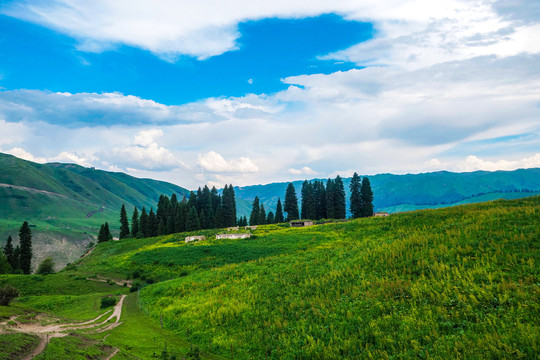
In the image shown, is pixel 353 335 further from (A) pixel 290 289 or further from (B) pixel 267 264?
(B) pixel 267 264

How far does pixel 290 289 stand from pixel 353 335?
30.3 ft

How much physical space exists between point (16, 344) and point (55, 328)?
820cm

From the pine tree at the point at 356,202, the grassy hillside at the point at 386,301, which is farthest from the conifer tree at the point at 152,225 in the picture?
the grassy hillside at the point at 386,301

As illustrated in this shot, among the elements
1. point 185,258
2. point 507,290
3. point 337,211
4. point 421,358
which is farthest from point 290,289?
point 337,211

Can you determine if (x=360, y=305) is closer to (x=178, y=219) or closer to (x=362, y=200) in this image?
(x=362, y=200)

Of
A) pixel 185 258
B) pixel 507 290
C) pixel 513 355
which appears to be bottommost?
pixel 185 258

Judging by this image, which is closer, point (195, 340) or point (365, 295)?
point (365, 295)

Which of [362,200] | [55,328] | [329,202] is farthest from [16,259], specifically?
[362,200]

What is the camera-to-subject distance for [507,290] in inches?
561

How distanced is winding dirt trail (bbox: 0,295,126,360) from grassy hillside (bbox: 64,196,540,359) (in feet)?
11.9

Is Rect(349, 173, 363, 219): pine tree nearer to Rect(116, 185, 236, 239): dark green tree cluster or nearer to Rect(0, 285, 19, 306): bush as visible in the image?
Rect(116, 185, 236, 239): dark green tree cluster

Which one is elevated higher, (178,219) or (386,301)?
(178,219)

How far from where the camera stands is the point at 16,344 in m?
12.1

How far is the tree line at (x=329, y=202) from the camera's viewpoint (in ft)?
304
